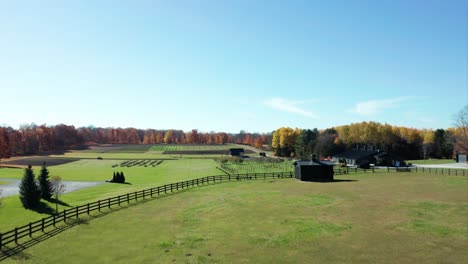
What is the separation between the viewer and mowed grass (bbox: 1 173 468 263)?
810 inches

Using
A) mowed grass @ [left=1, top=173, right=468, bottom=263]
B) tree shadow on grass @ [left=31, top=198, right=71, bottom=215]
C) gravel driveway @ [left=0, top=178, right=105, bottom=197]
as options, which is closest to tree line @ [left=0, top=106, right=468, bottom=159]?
gravel driveway @ [left=0, top=178, right=105, bottom=197]

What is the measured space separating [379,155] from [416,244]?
211 ft

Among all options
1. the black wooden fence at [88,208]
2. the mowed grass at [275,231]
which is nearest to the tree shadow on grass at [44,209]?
the black wooden fence at [88,208]

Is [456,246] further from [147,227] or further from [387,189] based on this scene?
[387,189]

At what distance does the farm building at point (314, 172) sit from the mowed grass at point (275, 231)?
1548 centimetres

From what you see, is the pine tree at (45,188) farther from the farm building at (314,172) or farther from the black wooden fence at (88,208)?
the farm building at (314,172)

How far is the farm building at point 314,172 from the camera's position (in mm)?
57344

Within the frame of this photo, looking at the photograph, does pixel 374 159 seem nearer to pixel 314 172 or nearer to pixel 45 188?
pixel 314 172

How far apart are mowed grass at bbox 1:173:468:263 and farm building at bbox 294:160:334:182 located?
15.5m

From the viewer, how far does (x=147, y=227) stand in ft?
90.4

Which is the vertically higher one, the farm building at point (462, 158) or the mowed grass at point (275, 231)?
the farm building at point (462, 158)

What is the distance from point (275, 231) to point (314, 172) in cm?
3369

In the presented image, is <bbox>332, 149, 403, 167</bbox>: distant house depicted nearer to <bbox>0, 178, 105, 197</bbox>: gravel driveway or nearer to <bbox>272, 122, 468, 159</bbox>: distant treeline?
<bbox>272, 122, 468, 159</bbox>: distant treeline

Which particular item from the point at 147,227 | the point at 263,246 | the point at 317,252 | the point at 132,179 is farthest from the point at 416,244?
the point at 132,179
